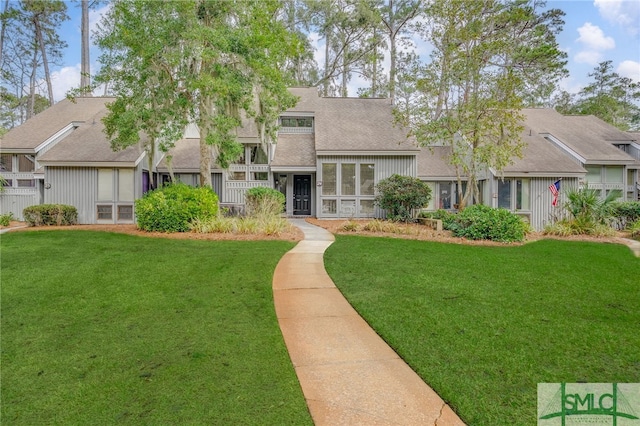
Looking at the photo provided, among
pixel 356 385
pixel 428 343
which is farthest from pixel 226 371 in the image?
pixel 428 343

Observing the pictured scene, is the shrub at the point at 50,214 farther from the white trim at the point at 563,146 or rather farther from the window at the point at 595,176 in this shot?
the window at the point at 595,176

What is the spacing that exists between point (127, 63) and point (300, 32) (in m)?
23.6

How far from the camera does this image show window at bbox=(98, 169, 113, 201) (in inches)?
623

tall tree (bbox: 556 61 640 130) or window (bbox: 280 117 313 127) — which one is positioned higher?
tall tree (bbox: 556 61 640 130)

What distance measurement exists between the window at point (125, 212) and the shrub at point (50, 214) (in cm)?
173

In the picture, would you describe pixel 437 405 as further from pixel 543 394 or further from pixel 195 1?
pixel 195 1

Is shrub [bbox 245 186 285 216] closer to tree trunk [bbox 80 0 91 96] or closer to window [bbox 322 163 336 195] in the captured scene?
window [bbox 322 163 336 195]

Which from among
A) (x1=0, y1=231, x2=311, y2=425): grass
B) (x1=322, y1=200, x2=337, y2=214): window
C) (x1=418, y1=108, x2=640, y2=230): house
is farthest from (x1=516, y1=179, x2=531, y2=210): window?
(x1=0, y1=231, x2=311, y2=425): grass

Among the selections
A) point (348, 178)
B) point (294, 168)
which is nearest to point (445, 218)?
point (348, 178)

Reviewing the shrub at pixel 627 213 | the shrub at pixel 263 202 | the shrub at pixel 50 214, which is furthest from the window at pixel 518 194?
the shrub at pixel 50 214

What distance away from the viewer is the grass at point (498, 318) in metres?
3.05

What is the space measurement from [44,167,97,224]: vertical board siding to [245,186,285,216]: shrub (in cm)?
764

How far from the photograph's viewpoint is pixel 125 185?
52.3 ft

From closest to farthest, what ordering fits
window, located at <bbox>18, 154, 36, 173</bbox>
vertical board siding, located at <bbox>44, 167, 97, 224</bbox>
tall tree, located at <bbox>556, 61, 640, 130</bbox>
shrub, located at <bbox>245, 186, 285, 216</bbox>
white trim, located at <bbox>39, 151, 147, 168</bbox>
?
shrub, located at <bbox>245, 186, 285, 216</bbox>, white trim, located at <bbox>39, 151, 147, 168</bbox>, vertical board siding, located at <bbox>44, 167, 97, 224</bbox>, window, located at <bbox>18, 154, 36, 173</bbox>, tall tree, located at <bbox>556, 61, 640, 130</bbox>
